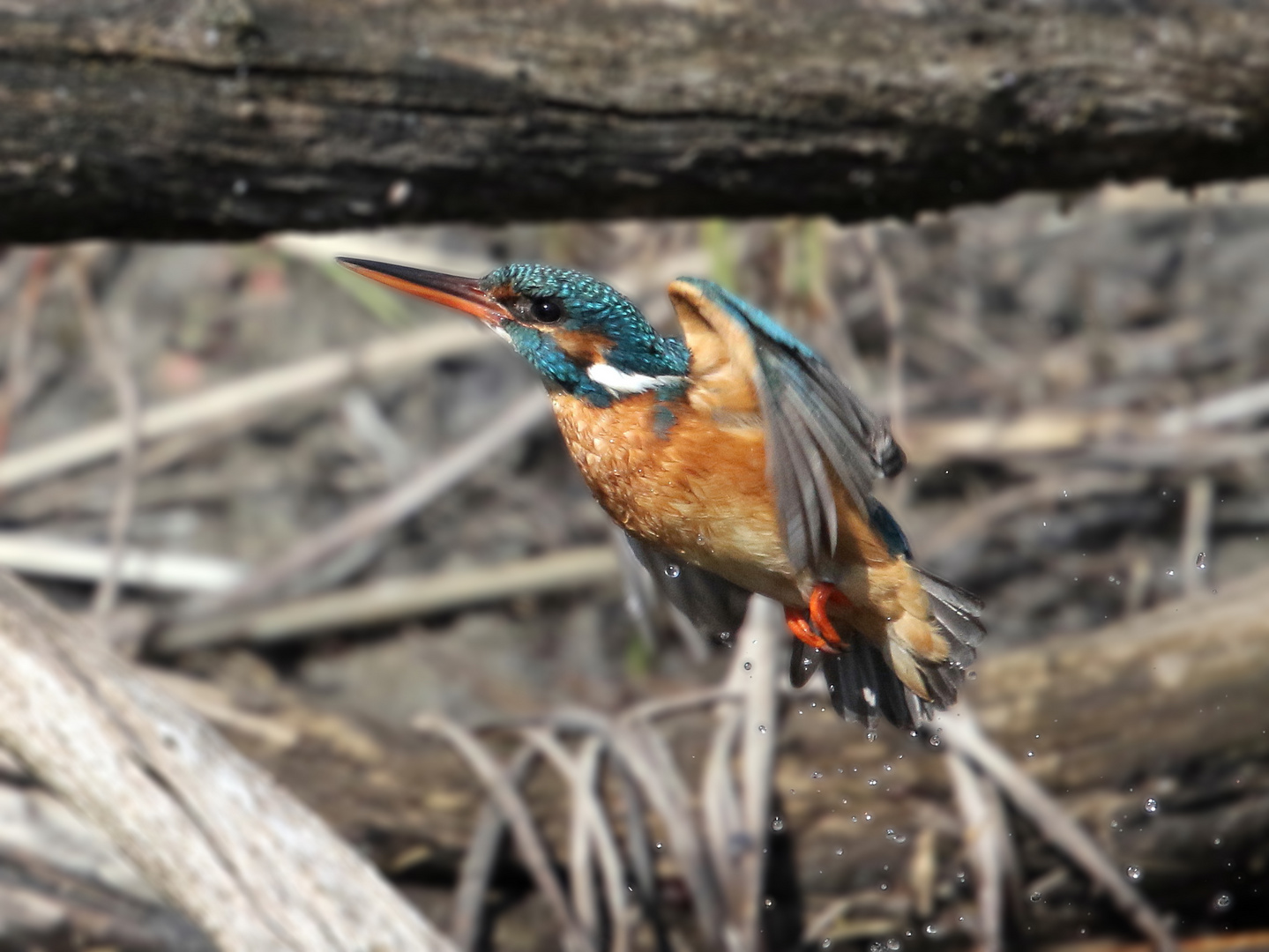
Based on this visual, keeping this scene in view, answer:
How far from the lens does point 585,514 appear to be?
203 inches

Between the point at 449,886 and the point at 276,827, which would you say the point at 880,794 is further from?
the point at 276,827

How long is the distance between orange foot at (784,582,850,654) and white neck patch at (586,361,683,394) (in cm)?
35

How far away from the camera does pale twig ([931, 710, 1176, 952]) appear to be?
11.1 feet

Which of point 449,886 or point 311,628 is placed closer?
point 449,886

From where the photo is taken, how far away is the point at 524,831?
11.1 feet

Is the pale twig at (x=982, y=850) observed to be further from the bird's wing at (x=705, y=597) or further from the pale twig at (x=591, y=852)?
the bird's wing at (x=705, y=597)

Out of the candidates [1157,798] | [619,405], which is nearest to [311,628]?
[1157,798]

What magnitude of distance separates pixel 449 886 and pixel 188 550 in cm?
198

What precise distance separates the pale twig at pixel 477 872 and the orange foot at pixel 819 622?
138 cm

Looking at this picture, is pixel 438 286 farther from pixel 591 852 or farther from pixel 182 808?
pixel 591 852

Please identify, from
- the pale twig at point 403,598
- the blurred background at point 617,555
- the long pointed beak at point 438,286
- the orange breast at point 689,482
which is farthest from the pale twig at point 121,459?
the orange breast at point 689,482

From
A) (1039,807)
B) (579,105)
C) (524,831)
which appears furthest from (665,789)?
(579,105)

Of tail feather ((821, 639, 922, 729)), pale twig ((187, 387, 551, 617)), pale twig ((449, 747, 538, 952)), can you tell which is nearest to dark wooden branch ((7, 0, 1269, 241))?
tail feather ((821, 639, 922, 729))

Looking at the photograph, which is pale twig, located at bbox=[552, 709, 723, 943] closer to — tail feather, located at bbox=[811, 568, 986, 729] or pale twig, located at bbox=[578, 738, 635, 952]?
pale twig, located at bbox=[578, 738, 635, 952]
